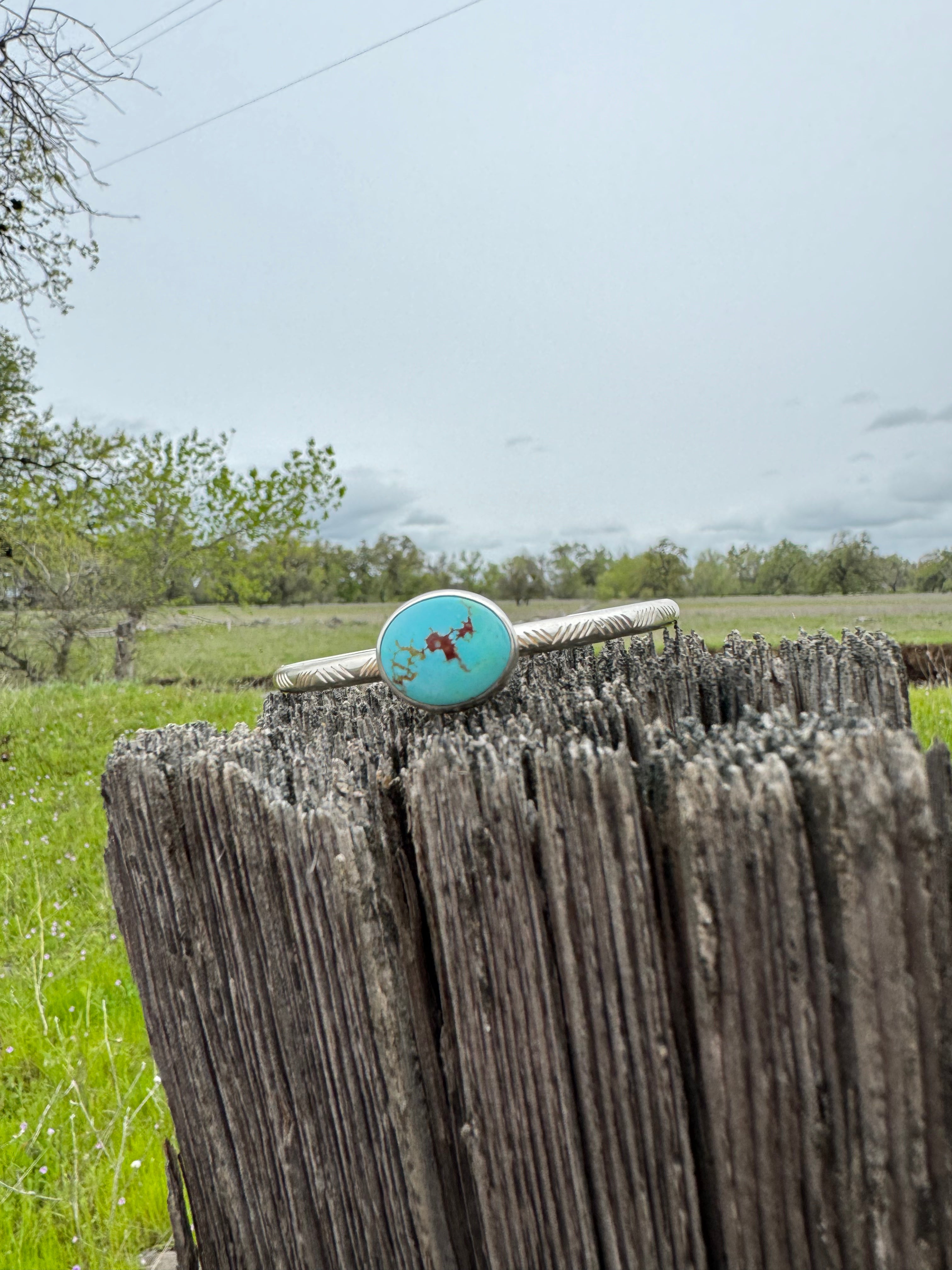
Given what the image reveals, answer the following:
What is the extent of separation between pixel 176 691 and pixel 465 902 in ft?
38.0

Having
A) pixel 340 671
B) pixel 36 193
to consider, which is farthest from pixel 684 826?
pixel 36 193

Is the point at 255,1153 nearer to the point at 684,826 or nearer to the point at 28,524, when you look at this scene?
the point at 684,826

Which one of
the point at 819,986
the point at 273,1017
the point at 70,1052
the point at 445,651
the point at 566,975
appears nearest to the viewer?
the point at 819,986

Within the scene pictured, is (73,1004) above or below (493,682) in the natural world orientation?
below

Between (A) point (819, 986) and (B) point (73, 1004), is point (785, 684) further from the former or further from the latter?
(B) point (73, 1004)

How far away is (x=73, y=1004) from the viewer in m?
4.10

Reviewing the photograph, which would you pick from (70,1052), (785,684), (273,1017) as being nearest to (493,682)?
(785,684)

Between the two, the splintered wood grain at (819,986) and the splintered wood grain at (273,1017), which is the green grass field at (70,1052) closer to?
the splintered wood grain at (273,1017)

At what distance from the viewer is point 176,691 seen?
1171 cm

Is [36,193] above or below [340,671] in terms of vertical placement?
Result: above

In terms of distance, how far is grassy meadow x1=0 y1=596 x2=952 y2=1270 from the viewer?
2574mm

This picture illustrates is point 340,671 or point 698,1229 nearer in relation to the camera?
point 698,1229

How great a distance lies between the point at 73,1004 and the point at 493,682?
3.88 metres

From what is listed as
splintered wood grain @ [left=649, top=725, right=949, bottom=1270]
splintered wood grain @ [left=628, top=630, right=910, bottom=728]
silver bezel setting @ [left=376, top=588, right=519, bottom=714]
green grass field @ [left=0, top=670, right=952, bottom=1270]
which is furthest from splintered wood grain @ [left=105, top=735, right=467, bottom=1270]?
green grass field @ [left=0, top=670, right=952, bottom=1270]
